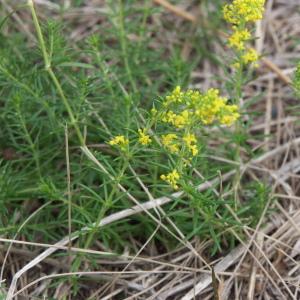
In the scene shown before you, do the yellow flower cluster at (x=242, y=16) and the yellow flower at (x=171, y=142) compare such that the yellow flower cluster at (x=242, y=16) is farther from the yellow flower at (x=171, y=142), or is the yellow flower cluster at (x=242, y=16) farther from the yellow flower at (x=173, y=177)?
the yellow flower at (x=173, y=177)

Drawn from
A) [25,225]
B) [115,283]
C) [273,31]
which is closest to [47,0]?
[273,31]

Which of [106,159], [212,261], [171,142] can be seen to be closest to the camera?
[171,142]

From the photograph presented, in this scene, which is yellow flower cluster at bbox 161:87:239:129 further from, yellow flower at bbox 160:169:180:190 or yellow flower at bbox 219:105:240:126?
yellow flower at bbox 160:169:180:190

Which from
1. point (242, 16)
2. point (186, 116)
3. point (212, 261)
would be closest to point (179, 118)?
point (186, 116)

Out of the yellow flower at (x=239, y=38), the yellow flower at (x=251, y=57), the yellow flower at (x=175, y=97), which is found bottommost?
the yellow flower at (x=251, y=57)

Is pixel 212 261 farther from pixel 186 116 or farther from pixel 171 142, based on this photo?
pixel 186 116

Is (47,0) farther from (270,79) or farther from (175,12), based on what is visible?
(270,79)

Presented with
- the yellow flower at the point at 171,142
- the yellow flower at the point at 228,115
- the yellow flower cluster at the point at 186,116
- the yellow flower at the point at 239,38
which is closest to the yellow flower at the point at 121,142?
the yellow flower cluster at the point at 186,116

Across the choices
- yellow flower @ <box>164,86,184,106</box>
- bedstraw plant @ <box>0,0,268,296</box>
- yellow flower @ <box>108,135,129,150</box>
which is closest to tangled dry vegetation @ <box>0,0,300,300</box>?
bedstraw plant @ <box>0,0,268,296</box>

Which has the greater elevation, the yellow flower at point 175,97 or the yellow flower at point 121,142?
the yellow flower at point 175,97

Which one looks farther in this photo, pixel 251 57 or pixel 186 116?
pixel 251 57

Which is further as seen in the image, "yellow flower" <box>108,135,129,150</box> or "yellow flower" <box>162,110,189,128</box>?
"yellow flower" <box>108,135,129,150</box>

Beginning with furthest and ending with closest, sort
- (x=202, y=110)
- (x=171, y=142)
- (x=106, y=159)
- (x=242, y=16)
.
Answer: (x=106, y=159), (x=242, y=16), (x=171, y=142), (x=202, y=110)
